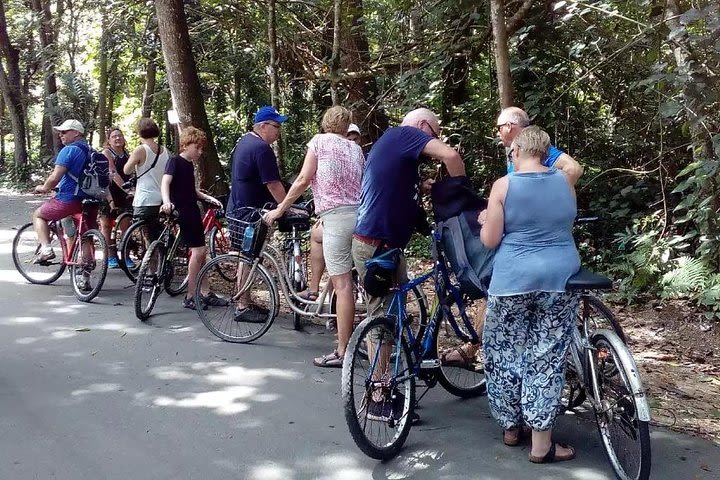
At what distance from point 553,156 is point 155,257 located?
4.41m

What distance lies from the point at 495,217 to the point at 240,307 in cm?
355

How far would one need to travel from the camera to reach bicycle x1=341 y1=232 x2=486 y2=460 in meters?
4.12

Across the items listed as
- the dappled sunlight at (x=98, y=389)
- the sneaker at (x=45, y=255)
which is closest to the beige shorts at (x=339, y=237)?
the dappled sunlight at (x=98, y=389)

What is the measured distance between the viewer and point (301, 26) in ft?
39.4

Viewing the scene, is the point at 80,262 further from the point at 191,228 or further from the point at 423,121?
the point at 423,121

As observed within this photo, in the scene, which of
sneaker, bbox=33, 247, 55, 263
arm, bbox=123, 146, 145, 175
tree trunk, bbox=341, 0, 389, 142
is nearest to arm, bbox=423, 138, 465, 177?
arm, bbox=123, 146, 145, 175

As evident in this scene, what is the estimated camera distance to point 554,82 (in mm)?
9984

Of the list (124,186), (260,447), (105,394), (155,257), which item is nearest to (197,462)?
(260,447)

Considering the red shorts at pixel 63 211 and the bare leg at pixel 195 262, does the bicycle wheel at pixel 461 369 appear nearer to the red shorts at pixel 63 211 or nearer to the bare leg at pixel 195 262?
the bare leg at pixel 195 262

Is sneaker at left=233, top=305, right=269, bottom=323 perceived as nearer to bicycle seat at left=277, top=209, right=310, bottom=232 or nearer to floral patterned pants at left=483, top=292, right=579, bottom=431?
bicycle seat at left=277, top=209, right=310, bottom=232

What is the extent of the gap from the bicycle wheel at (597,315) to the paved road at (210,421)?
2.32 feet

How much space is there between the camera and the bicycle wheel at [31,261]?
880cm

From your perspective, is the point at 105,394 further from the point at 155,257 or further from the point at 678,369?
the point at 678,369

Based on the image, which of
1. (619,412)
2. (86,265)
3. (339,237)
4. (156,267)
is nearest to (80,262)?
(86,265)
